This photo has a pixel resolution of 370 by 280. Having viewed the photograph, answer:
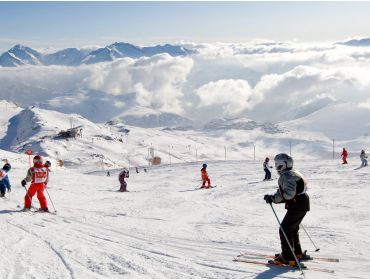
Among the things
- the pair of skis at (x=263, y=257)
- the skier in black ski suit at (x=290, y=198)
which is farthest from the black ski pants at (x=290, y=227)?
the pair of skis at (x=263, y=257)

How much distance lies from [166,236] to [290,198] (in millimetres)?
4162

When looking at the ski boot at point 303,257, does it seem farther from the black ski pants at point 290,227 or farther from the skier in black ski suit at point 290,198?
the black ski pants at point 290,227

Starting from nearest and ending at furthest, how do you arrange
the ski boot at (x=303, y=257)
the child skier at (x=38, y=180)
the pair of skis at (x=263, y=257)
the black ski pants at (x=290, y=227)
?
the pair of skis at (x=263, y=257) → the black ski pants at (x=290, y=227) → the ski boot at (x=303, y=257) → the child skier at (x=38, y=180)

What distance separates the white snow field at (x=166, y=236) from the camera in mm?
8016

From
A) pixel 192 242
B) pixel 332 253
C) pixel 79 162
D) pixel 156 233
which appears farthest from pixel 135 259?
pixel 79 162

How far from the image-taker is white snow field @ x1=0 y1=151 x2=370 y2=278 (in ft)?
26.3

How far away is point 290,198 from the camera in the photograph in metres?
8.07

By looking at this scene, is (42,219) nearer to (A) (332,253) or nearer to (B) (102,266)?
(B) (102,266)

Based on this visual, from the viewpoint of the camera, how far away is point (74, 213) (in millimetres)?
14789

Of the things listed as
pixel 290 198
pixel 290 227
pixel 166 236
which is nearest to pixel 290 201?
pixel 290 198

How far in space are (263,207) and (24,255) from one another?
10186 mm

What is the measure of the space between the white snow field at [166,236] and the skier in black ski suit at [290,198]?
39 cm

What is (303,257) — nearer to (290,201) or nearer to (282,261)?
(282,261)

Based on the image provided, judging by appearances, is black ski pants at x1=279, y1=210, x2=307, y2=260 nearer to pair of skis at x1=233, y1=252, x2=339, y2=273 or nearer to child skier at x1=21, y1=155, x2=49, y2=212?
pair of skis at x1=233, y1=252, x2=339, y2=273
